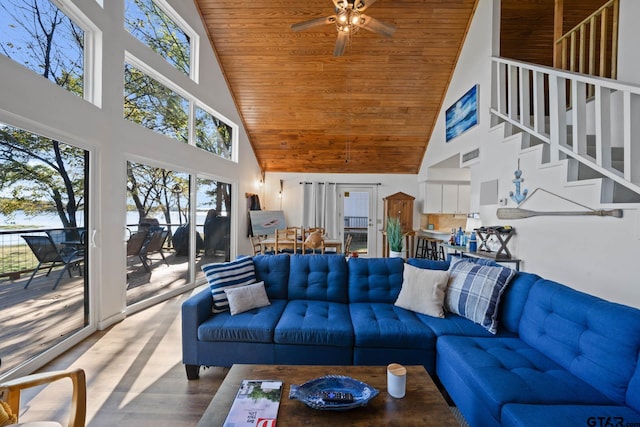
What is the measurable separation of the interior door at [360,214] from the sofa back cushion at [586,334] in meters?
5.24

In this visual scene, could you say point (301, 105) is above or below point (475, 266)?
above

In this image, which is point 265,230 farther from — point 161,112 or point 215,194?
point 161,112

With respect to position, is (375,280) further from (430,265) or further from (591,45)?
(591,45)

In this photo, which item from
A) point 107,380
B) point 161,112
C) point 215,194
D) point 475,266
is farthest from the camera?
point 215,194

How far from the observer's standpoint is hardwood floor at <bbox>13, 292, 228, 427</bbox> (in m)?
1.77

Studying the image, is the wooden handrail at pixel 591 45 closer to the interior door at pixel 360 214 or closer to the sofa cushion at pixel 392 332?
the sofa cushion at pixel 392 332

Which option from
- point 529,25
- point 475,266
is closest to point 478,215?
point 475,266

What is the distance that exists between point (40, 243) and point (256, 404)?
2.40 m

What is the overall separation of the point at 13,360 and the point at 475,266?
369cm

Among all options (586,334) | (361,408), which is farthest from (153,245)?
(586,334)

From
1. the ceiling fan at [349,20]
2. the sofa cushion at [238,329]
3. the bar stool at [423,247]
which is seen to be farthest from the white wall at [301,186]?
the sofa cushion at [238,329]

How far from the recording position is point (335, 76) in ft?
16.5

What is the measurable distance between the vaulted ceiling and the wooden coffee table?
4.67 m

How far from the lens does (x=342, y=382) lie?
1368 mm
